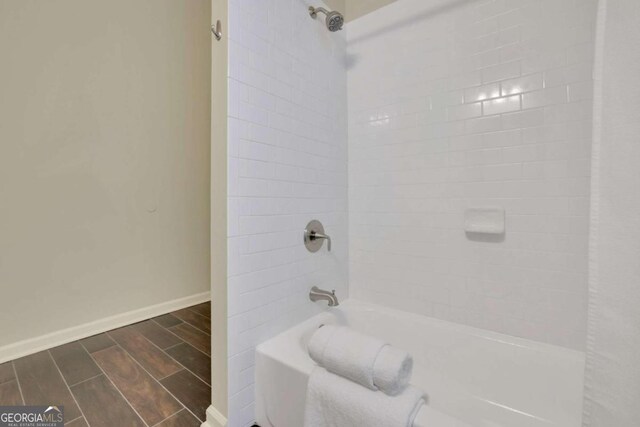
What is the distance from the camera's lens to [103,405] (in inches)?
48.3

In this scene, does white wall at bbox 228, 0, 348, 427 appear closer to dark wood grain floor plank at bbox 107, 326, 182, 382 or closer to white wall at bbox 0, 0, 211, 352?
dark wood grain floor plank at bbox 107, 326, 182, 382

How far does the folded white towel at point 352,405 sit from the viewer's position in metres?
0.75

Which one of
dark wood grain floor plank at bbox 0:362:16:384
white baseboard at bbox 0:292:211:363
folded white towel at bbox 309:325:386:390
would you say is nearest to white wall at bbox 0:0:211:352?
white baseboard at bbox 0:292:211:363

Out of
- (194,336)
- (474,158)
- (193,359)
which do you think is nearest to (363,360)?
(474,158)

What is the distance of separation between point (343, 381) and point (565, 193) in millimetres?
1261

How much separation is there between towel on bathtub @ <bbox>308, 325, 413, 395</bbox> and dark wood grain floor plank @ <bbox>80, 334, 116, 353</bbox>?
1.65 m

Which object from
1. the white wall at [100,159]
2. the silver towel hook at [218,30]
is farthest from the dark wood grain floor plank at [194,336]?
the silver towel hook at [218,30]

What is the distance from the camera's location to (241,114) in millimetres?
1121

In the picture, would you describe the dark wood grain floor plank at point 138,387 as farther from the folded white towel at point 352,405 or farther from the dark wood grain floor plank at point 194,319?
the folded white towel at point 352,405

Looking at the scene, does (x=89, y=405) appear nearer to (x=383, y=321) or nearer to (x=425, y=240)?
(x=383, y=321)

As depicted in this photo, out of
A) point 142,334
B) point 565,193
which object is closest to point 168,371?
point 142,334

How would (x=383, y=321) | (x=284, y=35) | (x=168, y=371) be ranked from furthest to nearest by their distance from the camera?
(x=383, y=321), (x=168, y=371), (x=284, y=35)

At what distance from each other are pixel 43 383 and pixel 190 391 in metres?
0.79

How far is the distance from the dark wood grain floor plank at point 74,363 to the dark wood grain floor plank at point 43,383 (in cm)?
3
